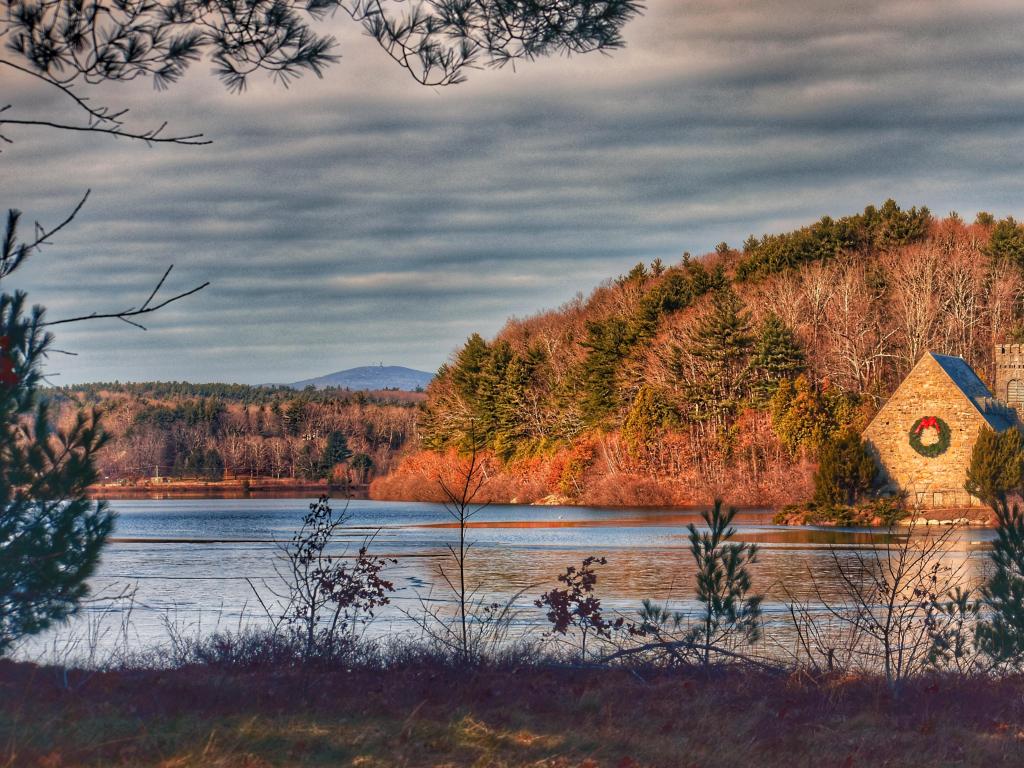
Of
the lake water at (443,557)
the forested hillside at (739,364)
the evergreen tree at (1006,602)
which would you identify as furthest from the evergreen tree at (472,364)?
the evergreen tree at (1006,602)

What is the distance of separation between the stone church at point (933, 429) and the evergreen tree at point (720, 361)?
15.6 m

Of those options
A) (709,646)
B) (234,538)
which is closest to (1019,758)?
(709,646)

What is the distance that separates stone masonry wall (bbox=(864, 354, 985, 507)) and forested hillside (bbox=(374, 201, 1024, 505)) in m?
7.58

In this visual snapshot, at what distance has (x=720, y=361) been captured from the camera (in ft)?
198

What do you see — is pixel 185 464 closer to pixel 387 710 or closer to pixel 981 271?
pixel 981 271

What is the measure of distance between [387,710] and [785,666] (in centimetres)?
445

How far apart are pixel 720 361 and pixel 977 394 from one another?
17.4m

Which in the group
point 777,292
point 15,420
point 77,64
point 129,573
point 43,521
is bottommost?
point 129,573

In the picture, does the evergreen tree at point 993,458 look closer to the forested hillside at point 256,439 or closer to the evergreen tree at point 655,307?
the evergreen tree at point 655,307

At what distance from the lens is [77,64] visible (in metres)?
7.83

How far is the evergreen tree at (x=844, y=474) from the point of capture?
4297cm

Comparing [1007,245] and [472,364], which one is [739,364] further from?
[472,364]

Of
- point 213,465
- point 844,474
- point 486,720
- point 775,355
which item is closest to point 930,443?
point 844,474

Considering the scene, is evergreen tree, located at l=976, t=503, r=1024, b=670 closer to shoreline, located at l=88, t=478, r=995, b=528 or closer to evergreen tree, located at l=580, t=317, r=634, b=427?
shoreline, located at l=88, t=478, r=995, b=528
